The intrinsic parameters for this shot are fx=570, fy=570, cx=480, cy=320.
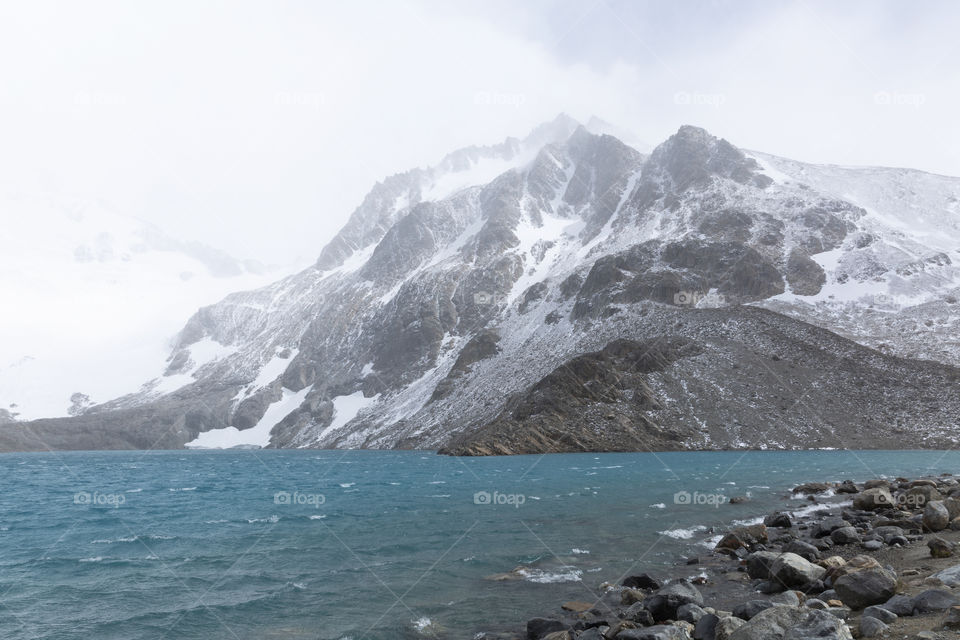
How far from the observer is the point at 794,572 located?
64.5 feet

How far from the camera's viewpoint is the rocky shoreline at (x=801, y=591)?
12.8 metres

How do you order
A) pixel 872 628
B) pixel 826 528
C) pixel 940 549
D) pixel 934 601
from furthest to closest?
pixel 826 528, pixel 940 549, pixel 934 601, pixel 872 628

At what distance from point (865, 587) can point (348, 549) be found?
2413cm

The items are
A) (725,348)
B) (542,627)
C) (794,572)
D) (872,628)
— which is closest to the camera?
(872,628)

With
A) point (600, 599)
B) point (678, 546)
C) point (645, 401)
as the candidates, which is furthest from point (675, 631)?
point (645, 401)

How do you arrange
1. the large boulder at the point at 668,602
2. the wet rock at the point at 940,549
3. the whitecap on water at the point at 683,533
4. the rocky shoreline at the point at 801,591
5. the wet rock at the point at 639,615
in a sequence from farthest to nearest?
1. the whitecap on water at the point at 683,533
2. the wet rock at the point at 940,549
3. the large boulder at the point at 668,602
4. the wet rock at the point at 639,615
5. the rocky shoreline at the point at 801,591

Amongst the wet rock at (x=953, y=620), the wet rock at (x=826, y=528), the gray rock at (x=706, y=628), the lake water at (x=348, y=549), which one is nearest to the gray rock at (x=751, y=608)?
the gray rock at (x=706, y=628)

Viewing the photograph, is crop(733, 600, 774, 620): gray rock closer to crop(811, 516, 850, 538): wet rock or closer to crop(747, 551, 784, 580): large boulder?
crop(747, 551, 784, 580): large boulder

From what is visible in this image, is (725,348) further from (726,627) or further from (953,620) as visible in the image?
(953,620)

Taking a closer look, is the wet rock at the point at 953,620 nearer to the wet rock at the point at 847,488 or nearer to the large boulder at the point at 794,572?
the large boulder at the point at 794,572

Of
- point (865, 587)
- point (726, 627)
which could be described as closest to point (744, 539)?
point (865, 587)

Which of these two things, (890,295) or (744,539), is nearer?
(744,539)

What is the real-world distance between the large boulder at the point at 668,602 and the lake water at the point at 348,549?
152 inches

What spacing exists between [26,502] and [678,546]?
62.3 metres
